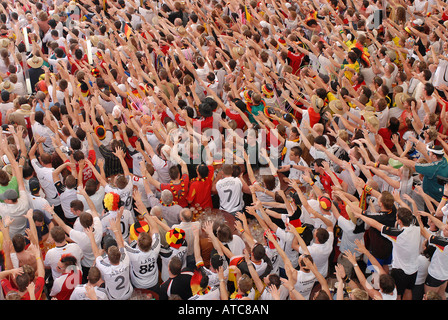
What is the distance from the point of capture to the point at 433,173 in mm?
7301

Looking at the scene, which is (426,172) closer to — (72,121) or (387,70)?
(387,70)

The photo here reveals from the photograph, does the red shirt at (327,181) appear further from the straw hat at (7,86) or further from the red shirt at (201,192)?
the straw hat at (7,86)

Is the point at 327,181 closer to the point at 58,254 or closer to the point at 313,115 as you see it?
the point at 313,115

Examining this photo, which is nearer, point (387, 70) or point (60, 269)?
point (60, 269)

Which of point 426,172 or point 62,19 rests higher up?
point 426,172

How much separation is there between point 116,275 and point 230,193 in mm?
2411

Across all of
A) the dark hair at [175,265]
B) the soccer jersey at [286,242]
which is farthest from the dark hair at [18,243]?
the soccer jersey at [286,242]

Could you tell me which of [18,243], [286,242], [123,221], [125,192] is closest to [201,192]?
[125,192]

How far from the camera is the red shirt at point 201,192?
7.92 metres

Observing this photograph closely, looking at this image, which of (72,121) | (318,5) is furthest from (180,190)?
(318,5)

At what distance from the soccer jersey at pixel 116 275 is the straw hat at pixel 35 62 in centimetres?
685

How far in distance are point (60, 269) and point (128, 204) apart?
5.53 feet

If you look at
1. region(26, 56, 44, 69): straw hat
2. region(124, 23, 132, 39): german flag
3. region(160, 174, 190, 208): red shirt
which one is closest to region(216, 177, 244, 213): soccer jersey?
A: region(160, 174, 190, 208): red shirt

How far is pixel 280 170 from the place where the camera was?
8.49 metres
